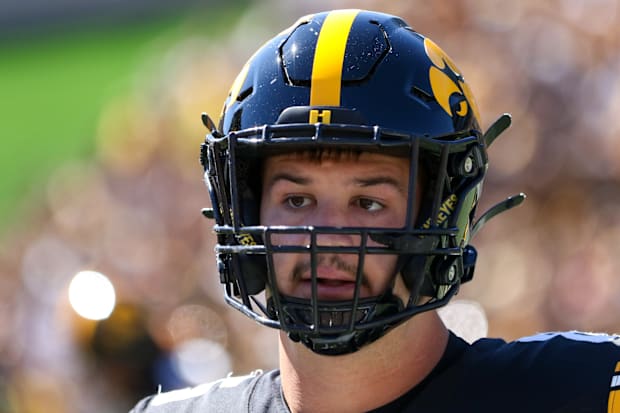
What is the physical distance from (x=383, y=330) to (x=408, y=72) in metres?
0.52

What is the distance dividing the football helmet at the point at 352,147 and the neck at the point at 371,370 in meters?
0.07

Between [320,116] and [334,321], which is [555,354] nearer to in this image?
[334,321]

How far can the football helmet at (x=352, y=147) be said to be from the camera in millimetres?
1822

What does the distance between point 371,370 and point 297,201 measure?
A: 0.36m

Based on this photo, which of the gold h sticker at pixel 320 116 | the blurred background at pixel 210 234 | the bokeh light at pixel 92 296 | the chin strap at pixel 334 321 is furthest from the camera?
the bokeh light at pixel 92 296

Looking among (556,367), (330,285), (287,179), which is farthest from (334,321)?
(556,367)

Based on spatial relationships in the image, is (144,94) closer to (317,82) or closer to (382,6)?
(382,6)

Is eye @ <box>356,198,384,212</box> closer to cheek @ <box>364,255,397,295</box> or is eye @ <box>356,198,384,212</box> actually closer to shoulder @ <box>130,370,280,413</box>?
cheek @ <box>364,255,397,295</box>

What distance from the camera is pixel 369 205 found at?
1.91 metres

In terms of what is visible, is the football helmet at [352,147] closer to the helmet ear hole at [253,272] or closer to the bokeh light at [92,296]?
the helmet ear hole at [253,272]

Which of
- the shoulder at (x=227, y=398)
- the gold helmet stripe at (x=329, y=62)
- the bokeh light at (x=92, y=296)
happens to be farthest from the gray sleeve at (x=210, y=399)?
the bokeh light at (x=92, y=296)

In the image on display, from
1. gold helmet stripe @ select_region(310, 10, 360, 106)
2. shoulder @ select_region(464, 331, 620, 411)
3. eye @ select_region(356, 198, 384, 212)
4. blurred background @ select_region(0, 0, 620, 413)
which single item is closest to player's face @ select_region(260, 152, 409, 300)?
eye @ select_region(356, 198, 384, 212)

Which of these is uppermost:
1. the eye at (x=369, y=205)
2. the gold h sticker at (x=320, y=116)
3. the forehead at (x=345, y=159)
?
the gold h sticker at (x=320, y=116)

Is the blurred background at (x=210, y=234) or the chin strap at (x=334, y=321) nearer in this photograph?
the chin strap at (x=334, y=321)
